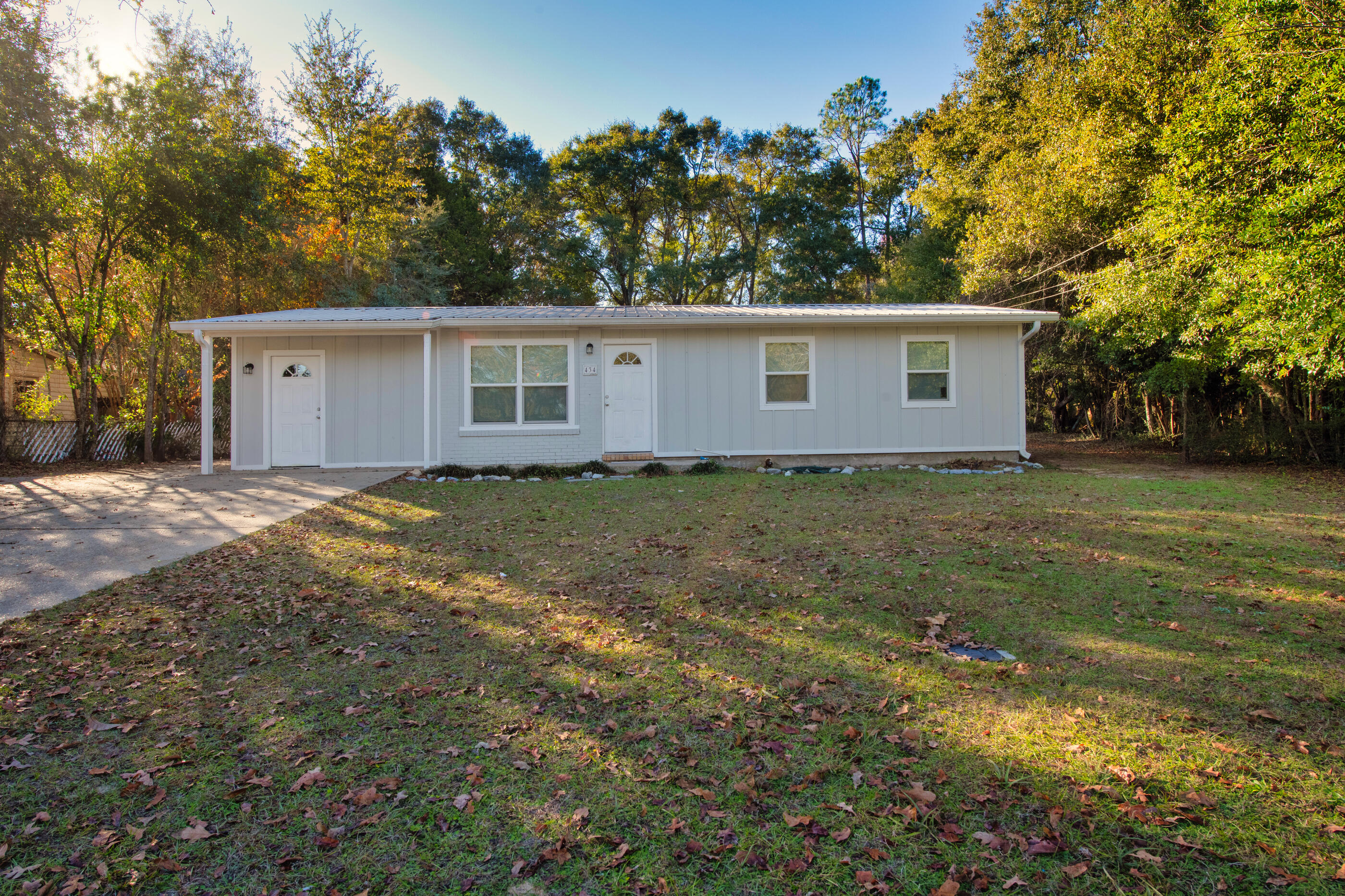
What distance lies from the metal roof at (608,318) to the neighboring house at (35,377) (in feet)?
30.3

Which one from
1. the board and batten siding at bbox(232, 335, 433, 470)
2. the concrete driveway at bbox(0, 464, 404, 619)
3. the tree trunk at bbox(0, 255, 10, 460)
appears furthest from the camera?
the tree trunk at bbox(0, 255, 10, 460)

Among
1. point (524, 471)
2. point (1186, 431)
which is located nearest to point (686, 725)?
point (524, 471)

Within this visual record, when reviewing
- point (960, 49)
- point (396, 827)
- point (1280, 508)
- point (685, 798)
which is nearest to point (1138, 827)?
point (685, 798)

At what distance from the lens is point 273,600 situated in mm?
4512

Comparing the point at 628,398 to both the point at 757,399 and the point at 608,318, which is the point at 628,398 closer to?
the point at 608,318

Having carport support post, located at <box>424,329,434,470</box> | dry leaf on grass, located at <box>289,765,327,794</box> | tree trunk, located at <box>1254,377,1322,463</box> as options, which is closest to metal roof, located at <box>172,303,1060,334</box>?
carport support post, located at <box>424,329,434,470</box>

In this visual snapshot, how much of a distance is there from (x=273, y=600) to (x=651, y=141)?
27.7 m

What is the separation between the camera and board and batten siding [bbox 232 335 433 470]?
11.6 meters

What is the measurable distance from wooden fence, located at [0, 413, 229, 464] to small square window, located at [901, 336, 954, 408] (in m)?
15.3

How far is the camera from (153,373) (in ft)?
49.4

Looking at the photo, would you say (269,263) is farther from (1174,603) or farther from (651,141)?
(1174,603)

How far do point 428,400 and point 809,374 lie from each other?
6324 millimetres

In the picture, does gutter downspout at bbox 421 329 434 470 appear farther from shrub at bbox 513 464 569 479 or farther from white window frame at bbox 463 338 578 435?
shrub at bbox 513 464 569 479

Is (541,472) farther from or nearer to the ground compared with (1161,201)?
nearer to the ground
